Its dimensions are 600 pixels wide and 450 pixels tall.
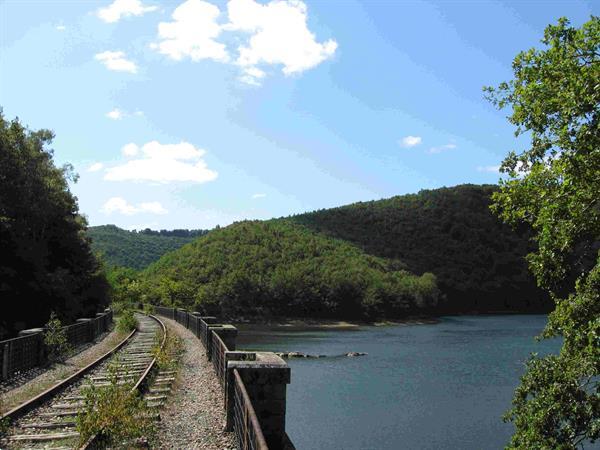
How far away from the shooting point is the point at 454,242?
17350 centimetres

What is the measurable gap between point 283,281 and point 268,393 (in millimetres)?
115685

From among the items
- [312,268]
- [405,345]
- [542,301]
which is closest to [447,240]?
[542,301]

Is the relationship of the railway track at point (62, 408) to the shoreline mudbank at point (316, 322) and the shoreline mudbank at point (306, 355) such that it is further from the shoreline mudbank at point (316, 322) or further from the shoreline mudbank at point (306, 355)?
the shoreline mudbank at point (316, 322)

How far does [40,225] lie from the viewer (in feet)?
119

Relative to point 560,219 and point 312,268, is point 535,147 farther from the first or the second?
point 312,268

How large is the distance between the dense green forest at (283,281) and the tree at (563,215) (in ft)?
285

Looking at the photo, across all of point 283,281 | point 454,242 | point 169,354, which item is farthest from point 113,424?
point 454,242

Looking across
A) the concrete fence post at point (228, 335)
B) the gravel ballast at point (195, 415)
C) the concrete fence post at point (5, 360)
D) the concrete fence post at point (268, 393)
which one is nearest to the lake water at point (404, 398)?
the concrete fence post at point (228, 335)

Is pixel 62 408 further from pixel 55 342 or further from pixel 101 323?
pixel 101 323

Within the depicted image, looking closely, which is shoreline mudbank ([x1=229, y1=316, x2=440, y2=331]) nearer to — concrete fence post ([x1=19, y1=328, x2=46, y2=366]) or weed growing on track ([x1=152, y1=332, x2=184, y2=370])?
weed growing on track ([x1=152, y1=332, x2=184, y2=370])

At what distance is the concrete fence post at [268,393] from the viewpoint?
23.4 feet

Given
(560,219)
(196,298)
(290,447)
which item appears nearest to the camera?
(290,447)

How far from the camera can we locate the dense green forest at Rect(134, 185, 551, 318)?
118m

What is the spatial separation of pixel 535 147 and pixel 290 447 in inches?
329
